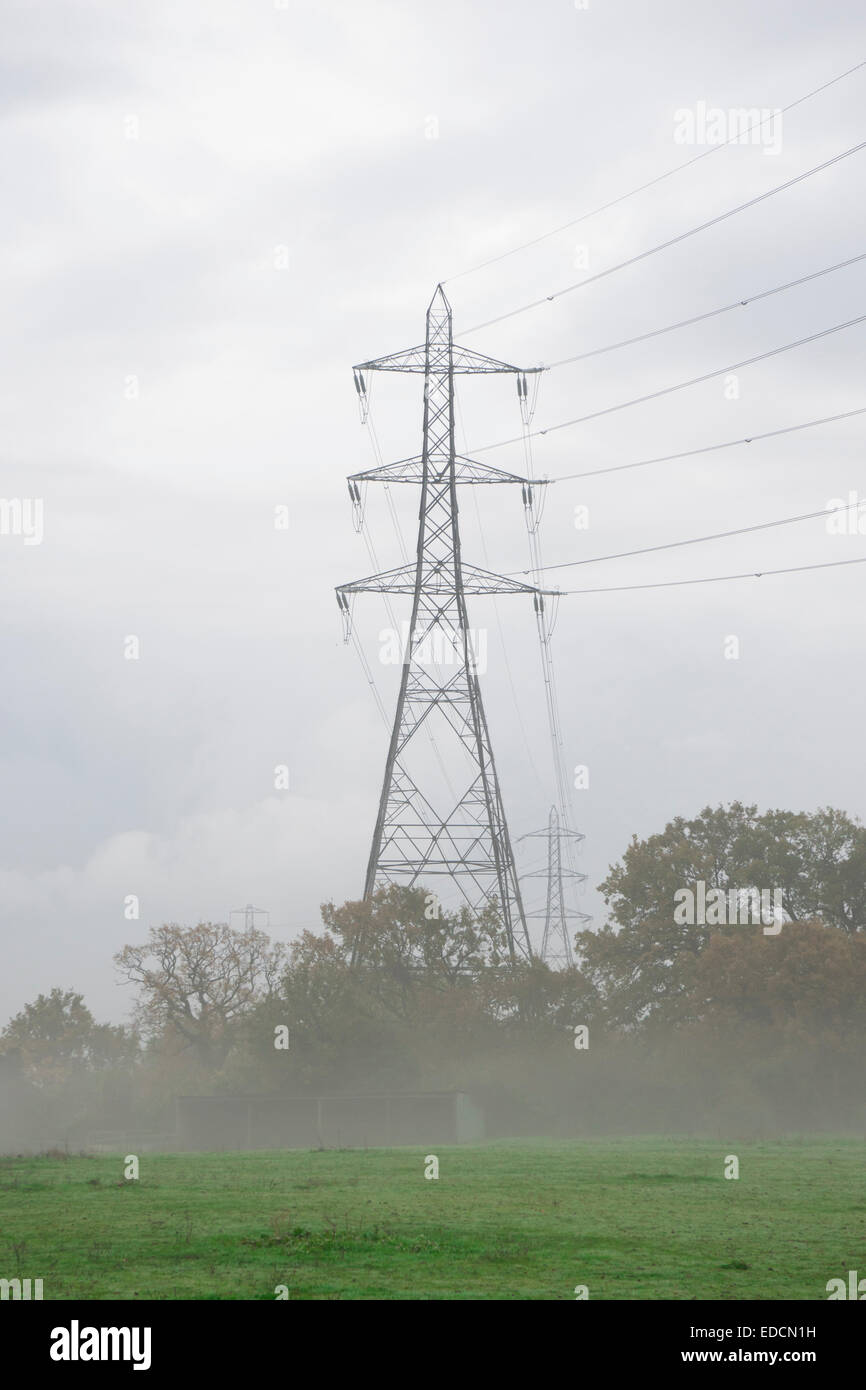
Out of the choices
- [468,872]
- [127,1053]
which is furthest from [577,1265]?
[127,1053]

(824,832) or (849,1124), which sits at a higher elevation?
(824,832)

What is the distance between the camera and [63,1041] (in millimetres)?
113250

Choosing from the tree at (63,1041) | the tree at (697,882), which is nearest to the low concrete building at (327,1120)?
the tree at (697,882)

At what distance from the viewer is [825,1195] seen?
26391 millimetres

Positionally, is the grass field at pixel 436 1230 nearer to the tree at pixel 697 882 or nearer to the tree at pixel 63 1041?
the tree at pixel 697 882

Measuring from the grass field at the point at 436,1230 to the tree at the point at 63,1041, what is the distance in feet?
272

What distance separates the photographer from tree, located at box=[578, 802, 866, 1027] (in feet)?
222

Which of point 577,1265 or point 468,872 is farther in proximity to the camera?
point 468,872

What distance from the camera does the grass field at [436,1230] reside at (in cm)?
1672

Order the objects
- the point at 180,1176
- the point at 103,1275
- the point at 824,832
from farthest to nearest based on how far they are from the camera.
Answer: the point at 824,832 → the point at 180,1176 → the point at 103,1275

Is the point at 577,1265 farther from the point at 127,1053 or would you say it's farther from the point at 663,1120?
the point at 127,1053
